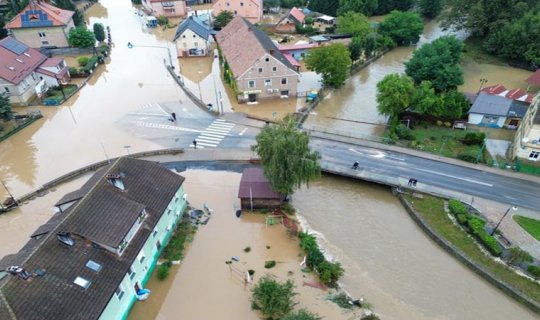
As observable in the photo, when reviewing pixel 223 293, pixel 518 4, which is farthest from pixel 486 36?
pixel 223 293

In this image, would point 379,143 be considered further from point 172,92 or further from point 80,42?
point 80,42

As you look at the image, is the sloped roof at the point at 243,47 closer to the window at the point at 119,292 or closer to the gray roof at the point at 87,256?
the gray roof at the point at 87,256

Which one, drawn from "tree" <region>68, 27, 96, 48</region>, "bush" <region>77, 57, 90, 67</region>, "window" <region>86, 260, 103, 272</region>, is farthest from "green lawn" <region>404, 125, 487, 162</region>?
"tree" <region>68, 27, 96, 48</region>

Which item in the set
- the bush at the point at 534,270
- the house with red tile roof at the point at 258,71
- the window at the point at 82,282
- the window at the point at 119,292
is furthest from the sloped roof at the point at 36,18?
the bush at the point at 534,270

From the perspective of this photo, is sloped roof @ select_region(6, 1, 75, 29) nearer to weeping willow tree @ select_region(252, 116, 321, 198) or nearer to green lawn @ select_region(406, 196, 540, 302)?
weeping willow tree @ select_region(252, 116, 321, 198)

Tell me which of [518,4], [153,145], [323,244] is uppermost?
[518,4]
